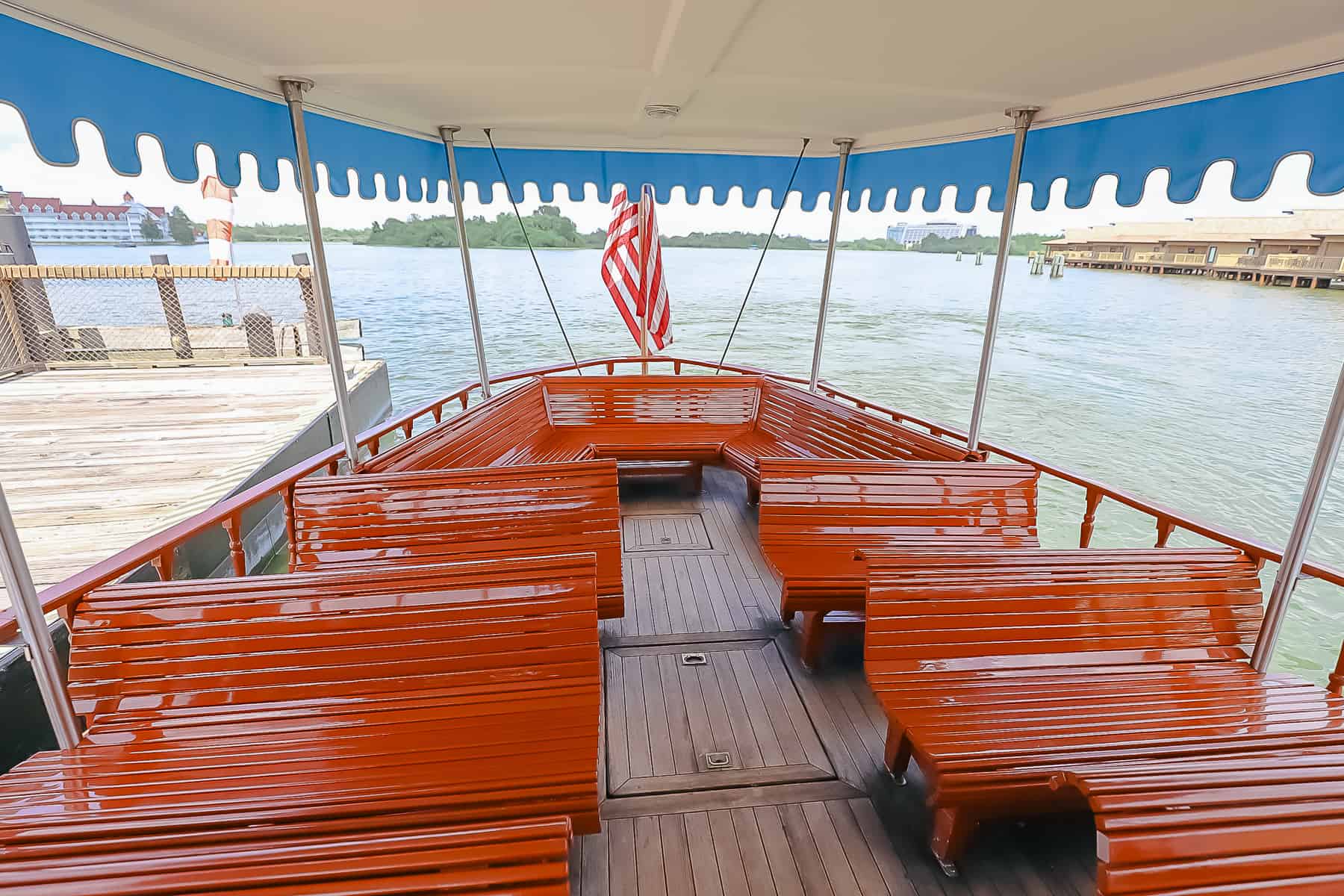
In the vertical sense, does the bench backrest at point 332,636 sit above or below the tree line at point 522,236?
below

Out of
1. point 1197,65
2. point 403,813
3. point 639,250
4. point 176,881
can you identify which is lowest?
point 403,813

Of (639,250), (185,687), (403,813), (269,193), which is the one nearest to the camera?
(403,813)

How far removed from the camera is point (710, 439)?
4.76 metres

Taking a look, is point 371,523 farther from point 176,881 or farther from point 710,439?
point 710,439

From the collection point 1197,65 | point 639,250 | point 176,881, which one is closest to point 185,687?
point 176,881

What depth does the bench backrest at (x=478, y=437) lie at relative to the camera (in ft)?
10.8

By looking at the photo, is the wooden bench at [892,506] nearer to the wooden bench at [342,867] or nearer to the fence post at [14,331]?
the wooden bench at [342,867]

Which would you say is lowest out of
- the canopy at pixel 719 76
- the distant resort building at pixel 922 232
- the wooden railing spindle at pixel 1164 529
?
the wooden railing spindle at pixel 1164 529

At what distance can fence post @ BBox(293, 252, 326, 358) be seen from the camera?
10.9 m

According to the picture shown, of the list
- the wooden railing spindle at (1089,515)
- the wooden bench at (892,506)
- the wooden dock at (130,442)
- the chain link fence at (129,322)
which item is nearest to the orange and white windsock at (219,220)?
the chain link fence at (129,322)

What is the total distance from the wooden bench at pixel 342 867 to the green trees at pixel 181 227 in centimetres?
1561

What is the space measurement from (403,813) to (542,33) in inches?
92.8

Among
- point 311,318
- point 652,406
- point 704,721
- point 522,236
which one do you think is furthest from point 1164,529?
point 311,318

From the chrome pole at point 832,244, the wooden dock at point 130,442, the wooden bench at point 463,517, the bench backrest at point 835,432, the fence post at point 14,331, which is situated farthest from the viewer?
the fence post at point 14,331
